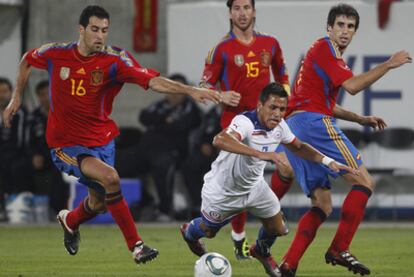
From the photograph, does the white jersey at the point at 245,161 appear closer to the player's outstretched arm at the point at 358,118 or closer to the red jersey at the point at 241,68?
the player's outstretched arm at the point at 358,118

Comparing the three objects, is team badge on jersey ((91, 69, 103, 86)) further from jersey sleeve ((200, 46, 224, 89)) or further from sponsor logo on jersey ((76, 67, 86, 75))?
jersey sleeve ((200, 46, 224, 89))

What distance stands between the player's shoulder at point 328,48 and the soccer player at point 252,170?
562 millimetres

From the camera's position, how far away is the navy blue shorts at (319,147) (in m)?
9.60

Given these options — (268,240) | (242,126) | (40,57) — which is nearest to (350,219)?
(268,240)

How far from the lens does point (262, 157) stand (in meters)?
8.54

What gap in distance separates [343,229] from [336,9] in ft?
5.83

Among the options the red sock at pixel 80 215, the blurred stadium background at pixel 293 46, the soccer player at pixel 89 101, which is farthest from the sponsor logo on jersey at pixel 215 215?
the blurred stadium background at pixel 293 46

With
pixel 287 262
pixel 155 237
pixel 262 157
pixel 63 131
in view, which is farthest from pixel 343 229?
pixel 155 237

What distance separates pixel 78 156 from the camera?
10.8 meters

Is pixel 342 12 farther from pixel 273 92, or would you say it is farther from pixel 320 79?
pixel 273 92

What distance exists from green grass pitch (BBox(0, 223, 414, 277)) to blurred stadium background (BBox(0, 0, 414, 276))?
4.44 ft

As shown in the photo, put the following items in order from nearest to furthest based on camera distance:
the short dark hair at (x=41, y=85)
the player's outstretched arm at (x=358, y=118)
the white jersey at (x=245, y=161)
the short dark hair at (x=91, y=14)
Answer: the white jersey at (x=245, y=161)
the player's outstretched arm at (x=358, y=118)
the short dark hair at (x=91, y=14)
the short dark hair at (x=41, y=85)

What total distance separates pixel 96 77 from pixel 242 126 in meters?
1.99

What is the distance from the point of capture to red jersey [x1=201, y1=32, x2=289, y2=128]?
11.5 meters
